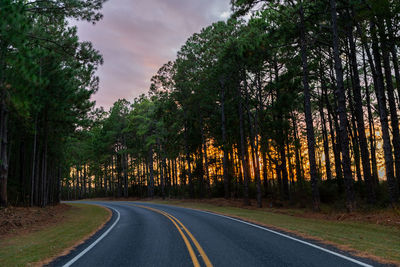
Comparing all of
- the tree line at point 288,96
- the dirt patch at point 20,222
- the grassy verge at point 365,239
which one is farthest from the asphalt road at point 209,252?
the tree line at point 288,96

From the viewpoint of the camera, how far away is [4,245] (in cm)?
1014

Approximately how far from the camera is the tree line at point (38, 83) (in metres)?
9.73

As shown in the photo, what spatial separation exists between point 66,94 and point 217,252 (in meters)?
16.9

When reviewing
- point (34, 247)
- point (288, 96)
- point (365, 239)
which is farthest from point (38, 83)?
point (288, 96)

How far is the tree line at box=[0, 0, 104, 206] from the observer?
973cm

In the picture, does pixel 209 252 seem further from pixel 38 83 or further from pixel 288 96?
pixel 288 96

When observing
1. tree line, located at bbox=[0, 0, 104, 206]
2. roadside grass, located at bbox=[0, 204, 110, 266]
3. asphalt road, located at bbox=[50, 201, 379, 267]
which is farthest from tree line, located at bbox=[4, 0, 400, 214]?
roadside grass, located at bbox=[0, 204, 110, 266]

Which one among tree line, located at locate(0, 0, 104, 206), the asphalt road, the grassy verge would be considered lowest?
the grassy verge

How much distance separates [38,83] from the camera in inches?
395

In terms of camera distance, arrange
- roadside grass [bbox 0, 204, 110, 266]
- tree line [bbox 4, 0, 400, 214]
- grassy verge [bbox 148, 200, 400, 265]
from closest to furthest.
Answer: grassy verge [bbox 148, 200, 400, 265]
roadside grass [bbox 0, 204, 110, 266]
tree line [bbox 4, 0, 400, 214]

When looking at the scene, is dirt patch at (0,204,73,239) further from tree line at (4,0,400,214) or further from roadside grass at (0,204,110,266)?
tree line at (4,0,400,214)

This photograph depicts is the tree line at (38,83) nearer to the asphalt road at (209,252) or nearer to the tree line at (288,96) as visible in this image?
the tree line at (288,96)

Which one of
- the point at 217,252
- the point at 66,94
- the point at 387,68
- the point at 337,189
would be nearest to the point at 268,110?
the point at 337,189

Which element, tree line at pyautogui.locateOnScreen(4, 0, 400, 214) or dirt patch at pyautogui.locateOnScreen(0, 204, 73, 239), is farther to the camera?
tree line at pyautogui.locateOnScreen(4, 0, 400, 214)
